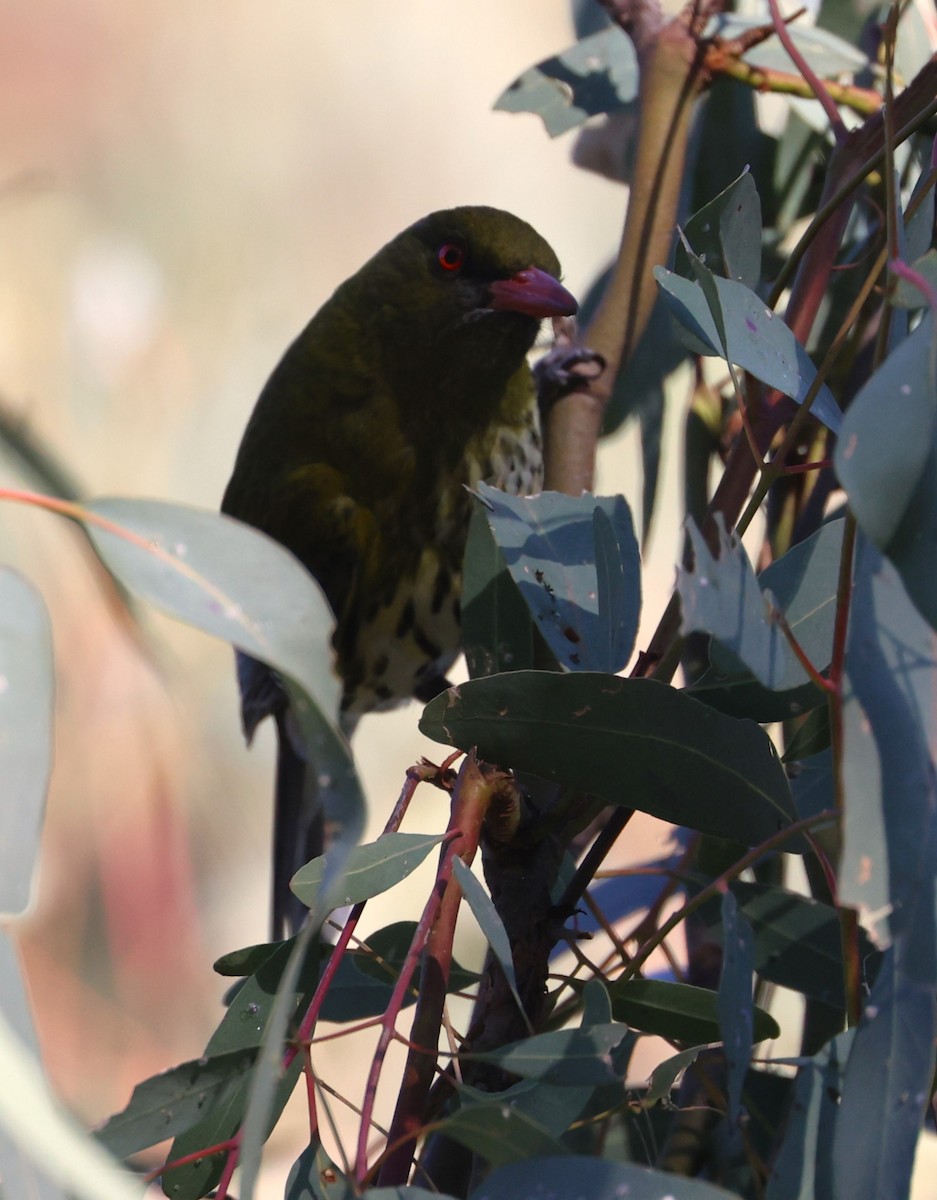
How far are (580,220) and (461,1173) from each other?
2.47 metres

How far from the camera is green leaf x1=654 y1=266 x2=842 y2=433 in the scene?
532 millimetres

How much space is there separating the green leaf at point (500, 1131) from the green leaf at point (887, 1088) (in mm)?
97

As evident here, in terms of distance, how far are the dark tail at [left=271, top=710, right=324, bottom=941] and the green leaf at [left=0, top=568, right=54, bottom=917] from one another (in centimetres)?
128

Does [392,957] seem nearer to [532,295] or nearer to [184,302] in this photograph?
[532,295]

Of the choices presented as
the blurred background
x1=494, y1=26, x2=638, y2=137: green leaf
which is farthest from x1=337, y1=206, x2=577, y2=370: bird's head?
the blurred background

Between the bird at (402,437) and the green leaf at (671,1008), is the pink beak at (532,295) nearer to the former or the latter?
the bird at (402,437)

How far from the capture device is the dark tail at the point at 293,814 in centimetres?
176

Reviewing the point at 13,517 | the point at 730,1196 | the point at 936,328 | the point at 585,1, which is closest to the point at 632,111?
the point at 585,1

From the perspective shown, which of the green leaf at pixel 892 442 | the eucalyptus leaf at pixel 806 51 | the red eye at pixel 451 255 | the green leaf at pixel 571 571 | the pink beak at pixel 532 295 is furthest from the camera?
the red eye at pixel 451 255

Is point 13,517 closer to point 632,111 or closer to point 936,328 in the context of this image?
point 632,111

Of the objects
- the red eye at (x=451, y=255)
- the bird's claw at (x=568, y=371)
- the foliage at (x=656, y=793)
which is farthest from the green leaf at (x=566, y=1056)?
the red eye at (x=451, y=255)

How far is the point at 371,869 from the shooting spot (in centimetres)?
56

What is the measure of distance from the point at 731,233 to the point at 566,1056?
1.14ft

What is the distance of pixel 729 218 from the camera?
0.60 m
